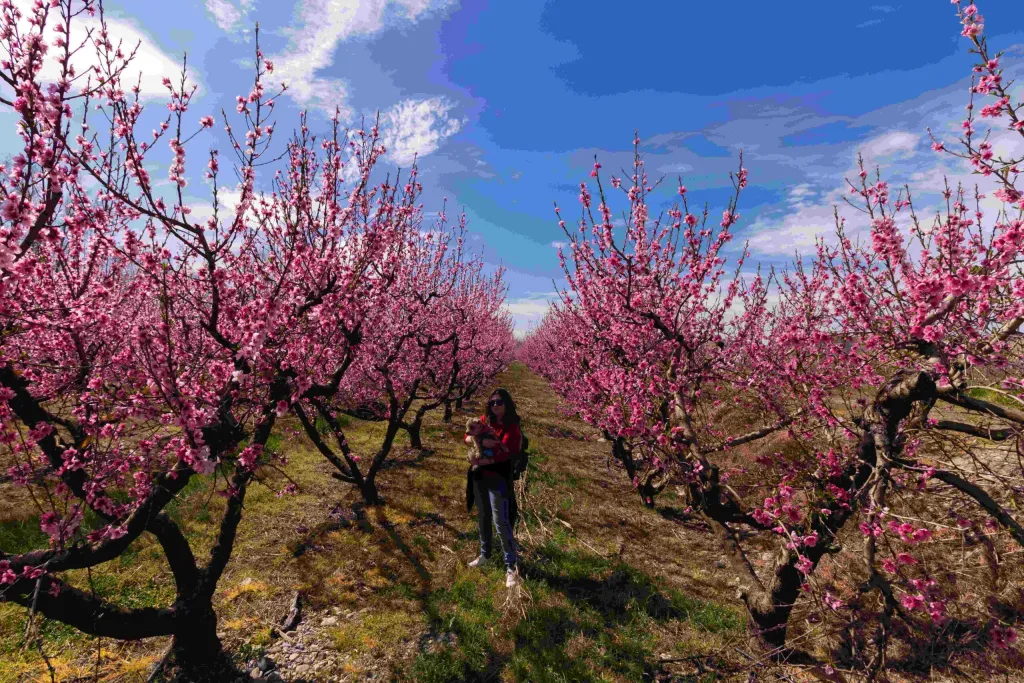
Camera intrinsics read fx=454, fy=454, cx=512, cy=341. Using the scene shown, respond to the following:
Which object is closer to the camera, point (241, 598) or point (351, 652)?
point (351, 652)

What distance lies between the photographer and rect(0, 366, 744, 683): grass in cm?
500

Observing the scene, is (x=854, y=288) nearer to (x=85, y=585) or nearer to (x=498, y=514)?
(x=498, y=514)

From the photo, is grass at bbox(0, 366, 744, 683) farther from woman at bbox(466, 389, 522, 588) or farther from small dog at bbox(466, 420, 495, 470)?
small dog at bbox(466, 420, 495, 470)

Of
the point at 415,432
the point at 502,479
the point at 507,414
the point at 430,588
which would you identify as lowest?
the point at 430,588

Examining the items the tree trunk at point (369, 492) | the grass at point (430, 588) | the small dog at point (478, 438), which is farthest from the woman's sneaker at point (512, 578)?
the tree trunk at point (369, 492)

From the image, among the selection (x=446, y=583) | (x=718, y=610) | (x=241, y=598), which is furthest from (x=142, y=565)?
(x=718, y=610)

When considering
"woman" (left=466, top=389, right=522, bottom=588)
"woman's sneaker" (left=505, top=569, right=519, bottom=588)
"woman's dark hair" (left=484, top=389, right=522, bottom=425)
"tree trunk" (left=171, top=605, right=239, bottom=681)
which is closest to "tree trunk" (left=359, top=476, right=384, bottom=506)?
"woman" (left=466, top=389, right=522, bottom=588)

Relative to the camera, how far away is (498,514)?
626cm

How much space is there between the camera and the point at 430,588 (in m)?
6.42

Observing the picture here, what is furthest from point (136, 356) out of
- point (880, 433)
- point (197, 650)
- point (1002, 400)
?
point (1002, 400)

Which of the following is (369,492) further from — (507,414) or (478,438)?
(507,414)

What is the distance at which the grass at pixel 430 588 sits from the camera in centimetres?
500

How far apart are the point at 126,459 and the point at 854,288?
7194mm

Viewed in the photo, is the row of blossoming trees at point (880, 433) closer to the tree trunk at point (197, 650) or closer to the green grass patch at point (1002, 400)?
the green grass patch at point (1002, 400)
